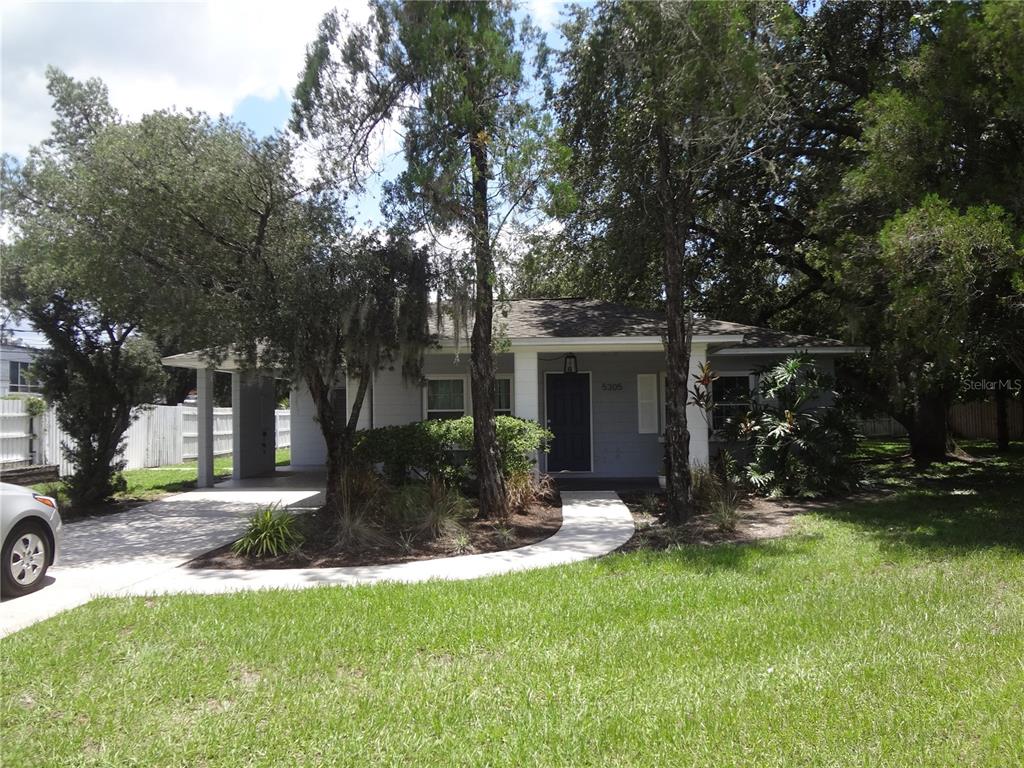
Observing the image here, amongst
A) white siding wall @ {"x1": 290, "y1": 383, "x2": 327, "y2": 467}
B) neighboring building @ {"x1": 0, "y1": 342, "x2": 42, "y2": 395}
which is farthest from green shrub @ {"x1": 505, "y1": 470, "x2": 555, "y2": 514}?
neighboring building @ {"x1": 0, "y1": 342, "x2": 42, "y2": 395}

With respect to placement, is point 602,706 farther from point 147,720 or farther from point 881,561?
point 881,561

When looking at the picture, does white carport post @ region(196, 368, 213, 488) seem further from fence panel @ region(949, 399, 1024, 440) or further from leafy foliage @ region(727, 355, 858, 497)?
fence panel @ region(949, 399, 1024, 440)

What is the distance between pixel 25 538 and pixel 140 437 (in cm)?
1414

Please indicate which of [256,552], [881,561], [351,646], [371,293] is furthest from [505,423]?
[351,646]

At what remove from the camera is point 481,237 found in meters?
9.62

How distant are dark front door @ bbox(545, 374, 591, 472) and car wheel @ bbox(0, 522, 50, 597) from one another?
Result: 33.0ft

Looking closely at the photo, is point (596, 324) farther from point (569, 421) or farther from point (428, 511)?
point (428, 511)

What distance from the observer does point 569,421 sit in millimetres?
15516

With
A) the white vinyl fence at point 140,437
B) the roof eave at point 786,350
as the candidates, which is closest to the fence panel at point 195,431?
the white vinyl fence at point 140,437

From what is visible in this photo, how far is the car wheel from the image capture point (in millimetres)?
6535

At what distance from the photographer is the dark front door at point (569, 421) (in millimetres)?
15492

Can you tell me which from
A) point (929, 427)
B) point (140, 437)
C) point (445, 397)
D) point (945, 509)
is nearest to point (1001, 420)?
point (929, 427)

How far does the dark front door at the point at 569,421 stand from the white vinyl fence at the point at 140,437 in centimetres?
817

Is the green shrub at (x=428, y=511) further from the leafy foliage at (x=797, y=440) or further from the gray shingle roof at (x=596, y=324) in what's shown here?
the leafy foliage at (x=797, y=440)
